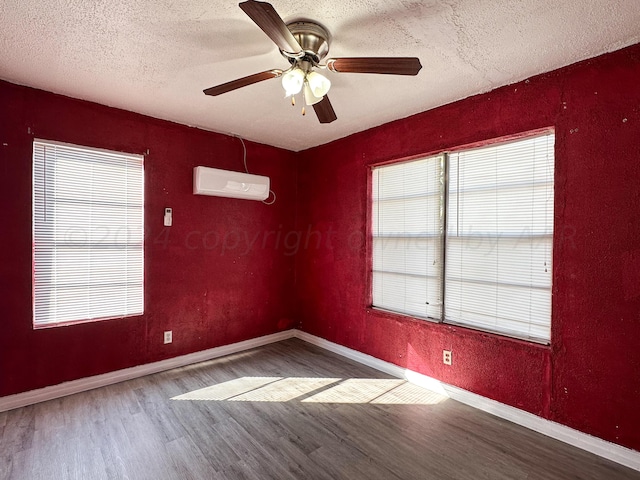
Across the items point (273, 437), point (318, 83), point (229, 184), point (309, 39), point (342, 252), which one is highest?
point (309, 39)

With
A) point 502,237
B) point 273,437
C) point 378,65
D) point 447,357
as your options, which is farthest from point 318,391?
point 378,65

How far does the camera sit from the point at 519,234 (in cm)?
244

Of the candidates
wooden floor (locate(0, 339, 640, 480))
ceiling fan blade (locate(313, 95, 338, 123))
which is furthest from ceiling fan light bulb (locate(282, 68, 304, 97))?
wooden floor (locate(0, 339, 640, 480))

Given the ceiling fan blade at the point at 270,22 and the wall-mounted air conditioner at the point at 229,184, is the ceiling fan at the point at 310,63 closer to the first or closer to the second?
the ceiling fan blade at the point at 270,22

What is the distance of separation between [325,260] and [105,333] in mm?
→ 2383

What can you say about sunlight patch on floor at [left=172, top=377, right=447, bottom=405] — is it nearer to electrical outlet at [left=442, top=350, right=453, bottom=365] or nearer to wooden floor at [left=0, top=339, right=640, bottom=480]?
wooden floor at [left=0, top=339, right=640, bottom=480]

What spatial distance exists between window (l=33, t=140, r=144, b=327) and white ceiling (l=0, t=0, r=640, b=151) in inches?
23.4

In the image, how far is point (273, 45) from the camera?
200 cm

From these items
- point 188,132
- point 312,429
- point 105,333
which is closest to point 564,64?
point 312,429

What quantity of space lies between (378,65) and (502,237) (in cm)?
168

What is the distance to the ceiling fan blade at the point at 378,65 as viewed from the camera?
1614mm

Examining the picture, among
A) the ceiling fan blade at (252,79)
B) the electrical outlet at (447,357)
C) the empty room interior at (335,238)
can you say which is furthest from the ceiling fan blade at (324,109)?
the electrical outlet at (447,357)

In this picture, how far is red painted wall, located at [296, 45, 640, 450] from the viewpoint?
195cm

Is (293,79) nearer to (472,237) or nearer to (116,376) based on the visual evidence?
(472,237)
